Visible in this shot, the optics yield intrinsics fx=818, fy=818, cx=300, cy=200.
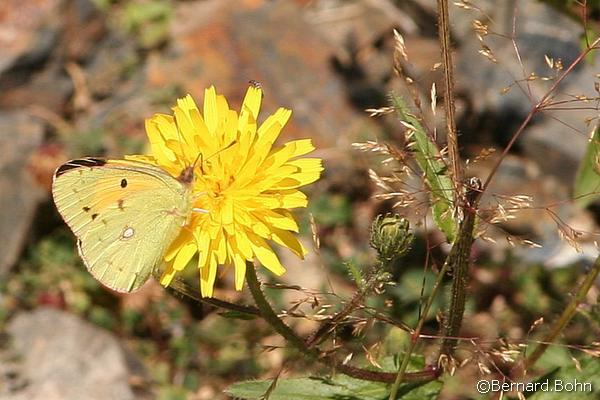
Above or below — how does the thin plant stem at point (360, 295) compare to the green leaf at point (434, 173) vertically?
below

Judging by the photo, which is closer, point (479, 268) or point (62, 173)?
point (62, 173)

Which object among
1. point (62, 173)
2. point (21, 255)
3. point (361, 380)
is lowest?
point (21, 255)

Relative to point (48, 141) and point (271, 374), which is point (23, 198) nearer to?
point (48, 141)

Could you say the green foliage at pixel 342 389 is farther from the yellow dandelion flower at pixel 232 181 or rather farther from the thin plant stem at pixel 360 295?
the yellow dandelion flower at pixel 232 181

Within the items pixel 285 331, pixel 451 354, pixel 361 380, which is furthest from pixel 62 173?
pixel 451 354

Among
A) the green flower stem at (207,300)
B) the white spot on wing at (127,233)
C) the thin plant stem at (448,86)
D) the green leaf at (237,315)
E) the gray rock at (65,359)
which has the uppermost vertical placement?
the thin plant stem at (448,86)

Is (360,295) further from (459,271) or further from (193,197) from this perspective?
(193,197)

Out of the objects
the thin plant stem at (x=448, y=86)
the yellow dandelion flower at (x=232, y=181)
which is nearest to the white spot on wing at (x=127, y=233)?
the yellow dandelion flower at (x=232, y=181)
